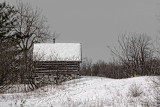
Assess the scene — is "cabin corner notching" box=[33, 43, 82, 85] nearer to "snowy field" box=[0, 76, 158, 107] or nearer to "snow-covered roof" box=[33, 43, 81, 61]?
"snow-covered roof" box=[33, 43, 81, 61]

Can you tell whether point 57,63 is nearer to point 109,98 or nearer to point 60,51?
point 60,51

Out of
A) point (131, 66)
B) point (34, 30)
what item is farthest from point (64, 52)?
point (34, 30)

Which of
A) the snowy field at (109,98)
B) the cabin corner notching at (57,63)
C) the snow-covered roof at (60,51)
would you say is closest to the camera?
the snowy field at (109,98)

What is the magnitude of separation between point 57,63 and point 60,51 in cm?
257

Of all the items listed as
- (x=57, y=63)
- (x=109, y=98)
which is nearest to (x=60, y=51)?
(x=57, y=63)

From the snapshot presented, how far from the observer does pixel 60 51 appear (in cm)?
2445

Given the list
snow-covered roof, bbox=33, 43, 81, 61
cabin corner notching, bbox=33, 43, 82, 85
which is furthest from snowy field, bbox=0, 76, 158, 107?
snow-covered roof, bbox=33, 43, 81, 61

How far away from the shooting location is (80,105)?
9750 millimetres

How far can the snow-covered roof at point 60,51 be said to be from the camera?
23230 mm

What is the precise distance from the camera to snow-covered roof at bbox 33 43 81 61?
23230mm

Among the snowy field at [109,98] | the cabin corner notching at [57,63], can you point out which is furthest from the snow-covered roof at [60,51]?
the snowy field at [109,98]

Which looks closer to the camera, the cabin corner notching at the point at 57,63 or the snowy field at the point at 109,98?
the snowy field at the point at 109,98

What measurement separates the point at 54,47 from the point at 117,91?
14.2 meters

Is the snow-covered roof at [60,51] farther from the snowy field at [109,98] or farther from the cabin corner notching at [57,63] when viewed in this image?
the snowy field at [109,98]
